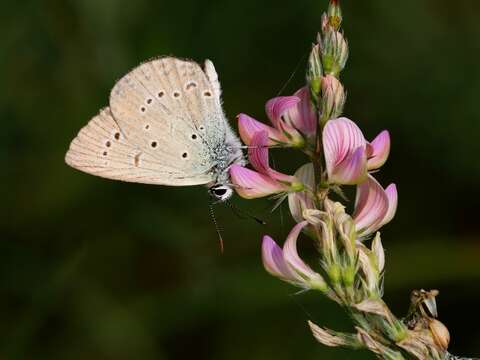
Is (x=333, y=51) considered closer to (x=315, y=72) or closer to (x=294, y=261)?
(x=315, y=72)

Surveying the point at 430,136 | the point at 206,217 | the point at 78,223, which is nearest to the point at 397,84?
the point at 430,136

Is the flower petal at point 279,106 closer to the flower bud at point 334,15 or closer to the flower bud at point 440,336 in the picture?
the flower bud at point 334,15

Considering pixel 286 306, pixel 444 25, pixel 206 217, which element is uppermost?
pixel 444 25

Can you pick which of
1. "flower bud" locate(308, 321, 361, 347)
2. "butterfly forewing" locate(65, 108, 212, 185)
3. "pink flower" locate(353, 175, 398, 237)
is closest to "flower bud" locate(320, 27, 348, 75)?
"pink flower" locate(353, 175, 398, 237)

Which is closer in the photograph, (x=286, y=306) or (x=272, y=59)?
(x=286, y=306)

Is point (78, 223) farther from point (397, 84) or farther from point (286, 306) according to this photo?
point (397, 84)

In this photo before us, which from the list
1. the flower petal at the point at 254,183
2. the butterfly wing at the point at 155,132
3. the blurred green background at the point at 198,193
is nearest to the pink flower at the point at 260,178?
the flower petal at the point at 254,183

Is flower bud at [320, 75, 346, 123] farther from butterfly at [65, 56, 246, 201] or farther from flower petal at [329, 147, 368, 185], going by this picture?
butterfly at [65, 56, 246, 201]

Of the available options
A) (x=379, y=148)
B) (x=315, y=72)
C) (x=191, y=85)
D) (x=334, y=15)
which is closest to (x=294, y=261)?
(x=379, y=148)
